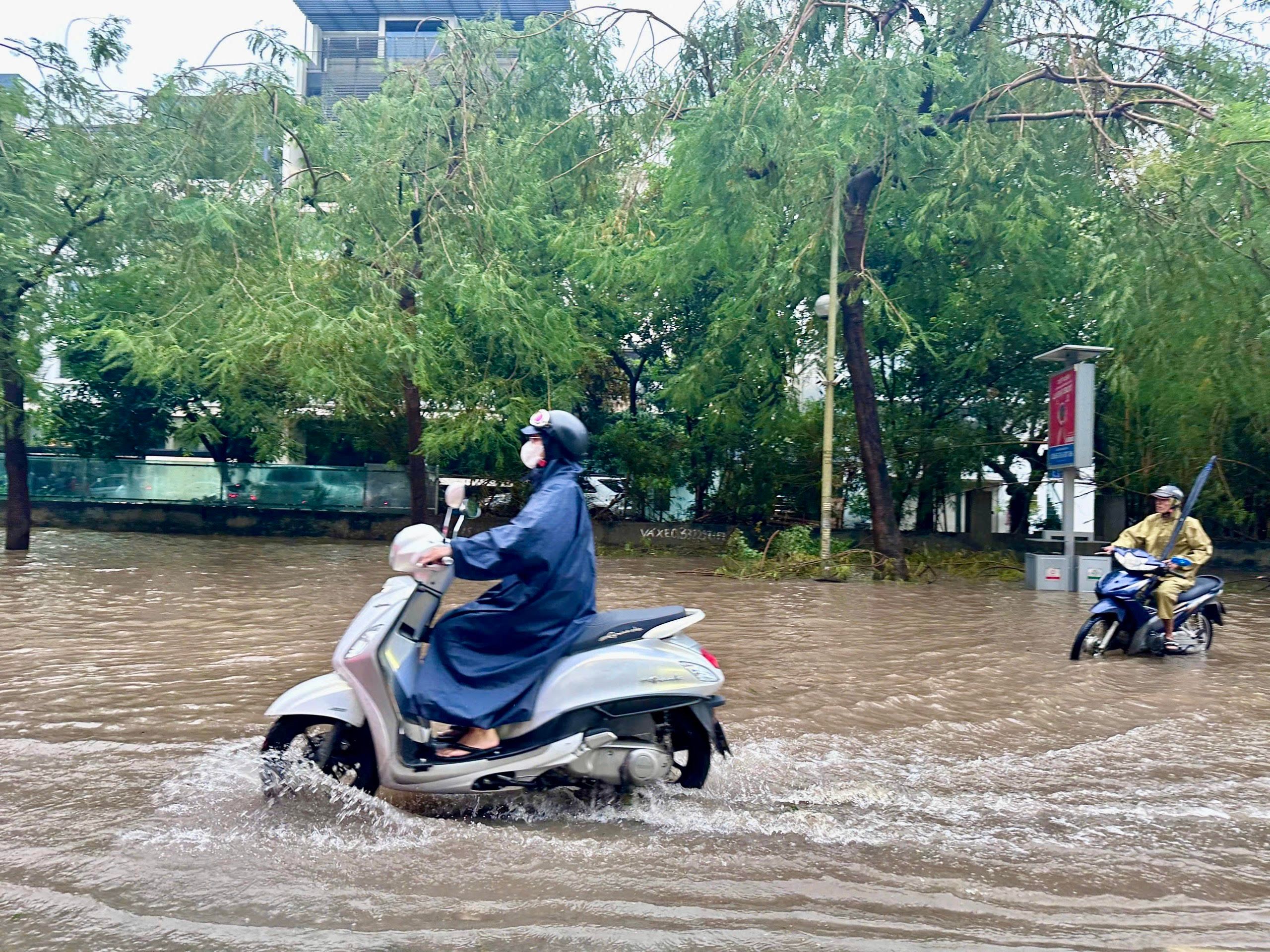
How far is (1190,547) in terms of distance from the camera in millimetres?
9680

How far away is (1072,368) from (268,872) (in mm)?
13298

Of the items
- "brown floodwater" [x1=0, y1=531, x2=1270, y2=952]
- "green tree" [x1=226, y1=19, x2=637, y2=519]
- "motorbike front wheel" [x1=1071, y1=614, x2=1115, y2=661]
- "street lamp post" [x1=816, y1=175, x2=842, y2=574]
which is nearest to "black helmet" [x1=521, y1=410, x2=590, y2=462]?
"brown floodwater" [x1=0, y1=531, x2=1270, y2=952]

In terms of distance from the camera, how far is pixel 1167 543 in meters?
9.58

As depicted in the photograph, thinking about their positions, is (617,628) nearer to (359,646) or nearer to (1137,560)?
(359,646)

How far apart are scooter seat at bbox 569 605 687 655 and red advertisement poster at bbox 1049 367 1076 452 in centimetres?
1133

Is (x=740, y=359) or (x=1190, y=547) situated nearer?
(x=1190, y=547)

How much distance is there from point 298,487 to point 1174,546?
62.0ft

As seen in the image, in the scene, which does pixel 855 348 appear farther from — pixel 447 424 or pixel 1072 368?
pixel 447 424

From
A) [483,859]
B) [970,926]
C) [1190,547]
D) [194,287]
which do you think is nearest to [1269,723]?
[1190,547]

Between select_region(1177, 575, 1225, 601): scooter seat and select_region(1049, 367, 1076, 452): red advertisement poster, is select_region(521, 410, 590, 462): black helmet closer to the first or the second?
select_region(1177, 575, 1225, 601): scooter seat

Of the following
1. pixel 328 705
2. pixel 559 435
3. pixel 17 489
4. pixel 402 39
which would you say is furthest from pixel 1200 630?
pixel 402 39

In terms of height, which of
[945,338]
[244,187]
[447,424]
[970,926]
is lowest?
[970,926]

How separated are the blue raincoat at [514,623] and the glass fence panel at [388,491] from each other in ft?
64.4

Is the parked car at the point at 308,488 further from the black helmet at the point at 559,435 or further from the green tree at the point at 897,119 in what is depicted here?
the black helmet at the point at 559,435
